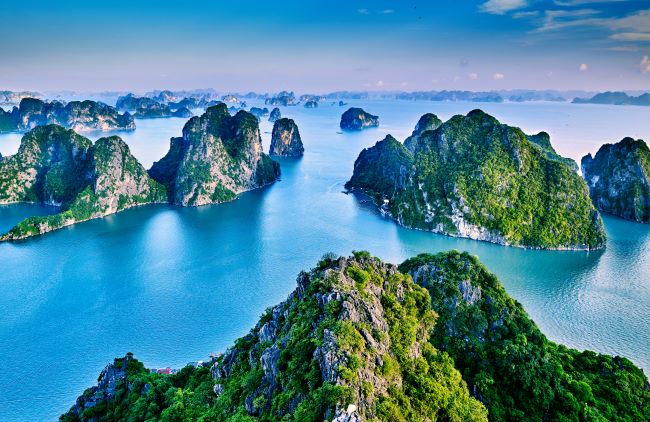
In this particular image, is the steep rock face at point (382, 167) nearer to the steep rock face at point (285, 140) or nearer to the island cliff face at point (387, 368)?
the steep rock face at point (285, 140)

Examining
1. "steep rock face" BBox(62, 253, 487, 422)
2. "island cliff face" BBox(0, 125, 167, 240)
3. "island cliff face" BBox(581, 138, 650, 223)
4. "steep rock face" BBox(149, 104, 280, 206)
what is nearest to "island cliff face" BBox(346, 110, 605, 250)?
"island cliff face" BBox(581, 138, 650, 223)

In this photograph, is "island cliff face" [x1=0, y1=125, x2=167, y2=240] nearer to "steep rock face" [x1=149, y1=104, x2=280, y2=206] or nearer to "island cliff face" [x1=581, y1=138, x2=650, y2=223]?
"steep rock face" [x1=149, y1=104, x2=280, y2=206]

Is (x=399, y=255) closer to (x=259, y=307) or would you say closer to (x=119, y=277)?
(x=259, y=307)

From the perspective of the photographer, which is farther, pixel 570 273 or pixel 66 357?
pixel 570 273

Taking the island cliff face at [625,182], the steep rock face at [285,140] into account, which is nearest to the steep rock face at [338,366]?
the island cliff face at [625,182]

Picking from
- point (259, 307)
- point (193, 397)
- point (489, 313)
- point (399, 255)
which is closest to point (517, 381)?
point (489, 313)

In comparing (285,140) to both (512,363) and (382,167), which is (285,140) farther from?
(512,363)
